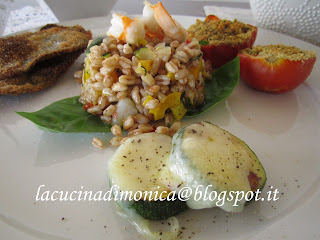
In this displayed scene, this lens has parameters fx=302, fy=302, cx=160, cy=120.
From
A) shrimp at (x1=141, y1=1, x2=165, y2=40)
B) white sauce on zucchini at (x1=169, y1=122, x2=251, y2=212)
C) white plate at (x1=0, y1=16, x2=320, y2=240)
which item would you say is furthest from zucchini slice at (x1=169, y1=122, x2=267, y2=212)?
shrimp at (x1=141, y1=1, x2=165, y2=40)

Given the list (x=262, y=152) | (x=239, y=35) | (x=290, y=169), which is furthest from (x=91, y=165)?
(x=239, y=35)

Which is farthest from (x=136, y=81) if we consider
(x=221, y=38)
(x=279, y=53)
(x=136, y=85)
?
(x=279, y=53)

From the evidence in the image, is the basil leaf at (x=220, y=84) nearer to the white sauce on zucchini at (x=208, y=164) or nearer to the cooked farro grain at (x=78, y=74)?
the white sauce on zucchini at (x=208, y=164)

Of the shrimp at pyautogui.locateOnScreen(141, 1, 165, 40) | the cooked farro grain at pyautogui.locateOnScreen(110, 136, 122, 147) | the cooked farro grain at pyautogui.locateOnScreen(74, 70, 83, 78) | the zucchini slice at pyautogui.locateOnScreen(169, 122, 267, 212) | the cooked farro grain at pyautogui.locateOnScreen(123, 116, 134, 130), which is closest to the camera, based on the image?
the zucchini slice at pyautogui.locateOnScreen(169, 122, 267, 212)

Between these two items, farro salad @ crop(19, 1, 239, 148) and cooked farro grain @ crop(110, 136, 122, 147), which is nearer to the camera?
cooked farro grain @ crop(110, 136, 122, 147)

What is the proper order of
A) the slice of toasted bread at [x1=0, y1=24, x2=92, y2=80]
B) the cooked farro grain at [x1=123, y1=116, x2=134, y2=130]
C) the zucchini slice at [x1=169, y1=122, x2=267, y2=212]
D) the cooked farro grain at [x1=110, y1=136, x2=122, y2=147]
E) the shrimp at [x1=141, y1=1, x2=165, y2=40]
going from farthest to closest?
the slice of toasted bread at [x1=0, y1=24, x2=92, y2=80]
the shrimp at [x1=141, y1=1, x2=165, y2=40]
the cooked farro grain at [x1=123, y1=116, x2=134, y2=130]
the cooked farro grain at [x1=110, y1=136, x2=122, y2=147]
the zucchini slice at [x1=169, y1=122, x2=267, y2=212]

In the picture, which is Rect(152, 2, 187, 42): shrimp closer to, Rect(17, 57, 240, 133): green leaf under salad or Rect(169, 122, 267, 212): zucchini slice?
Rect(17, 57, 240, 133): green leaf under salad
